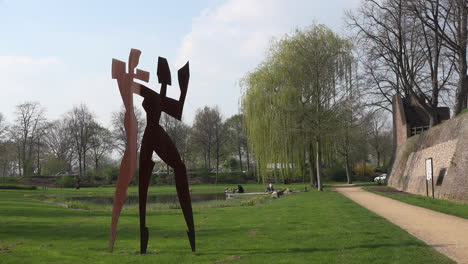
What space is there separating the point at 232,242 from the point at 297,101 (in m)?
20.8

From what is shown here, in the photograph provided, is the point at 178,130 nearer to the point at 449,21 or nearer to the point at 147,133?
the point at 449,21

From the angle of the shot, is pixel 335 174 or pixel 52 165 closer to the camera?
pixel 335 174

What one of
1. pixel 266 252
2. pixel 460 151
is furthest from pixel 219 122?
pixel 266 252

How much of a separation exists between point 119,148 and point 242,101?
1348 inches

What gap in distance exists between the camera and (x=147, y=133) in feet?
27.7

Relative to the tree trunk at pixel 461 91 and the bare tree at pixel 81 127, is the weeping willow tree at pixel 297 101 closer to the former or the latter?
the tree trunk at pixel 461 91

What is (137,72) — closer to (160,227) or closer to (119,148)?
(160,227)

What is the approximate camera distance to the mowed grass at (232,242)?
285 inches

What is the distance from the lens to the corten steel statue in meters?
8.27

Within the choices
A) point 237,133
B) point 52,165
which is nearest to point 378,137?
point 237,133

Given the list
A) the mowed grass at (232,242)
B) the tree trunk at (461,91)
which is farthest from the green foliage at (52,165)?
the tree trunk at (461,91)

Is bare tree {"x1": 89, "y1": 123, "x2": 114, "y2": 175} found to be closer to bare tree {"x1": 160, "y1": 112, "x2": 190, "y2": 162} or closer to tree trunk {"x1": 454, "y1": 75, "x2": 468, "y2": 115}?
bare tree {"x1": 160, "y1": 112, "x2": 190, "y2": 162}

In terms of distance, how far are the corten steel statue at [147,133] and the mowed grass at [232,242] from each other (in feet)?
2.64

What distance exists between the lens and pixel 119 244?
9172 millimetres
